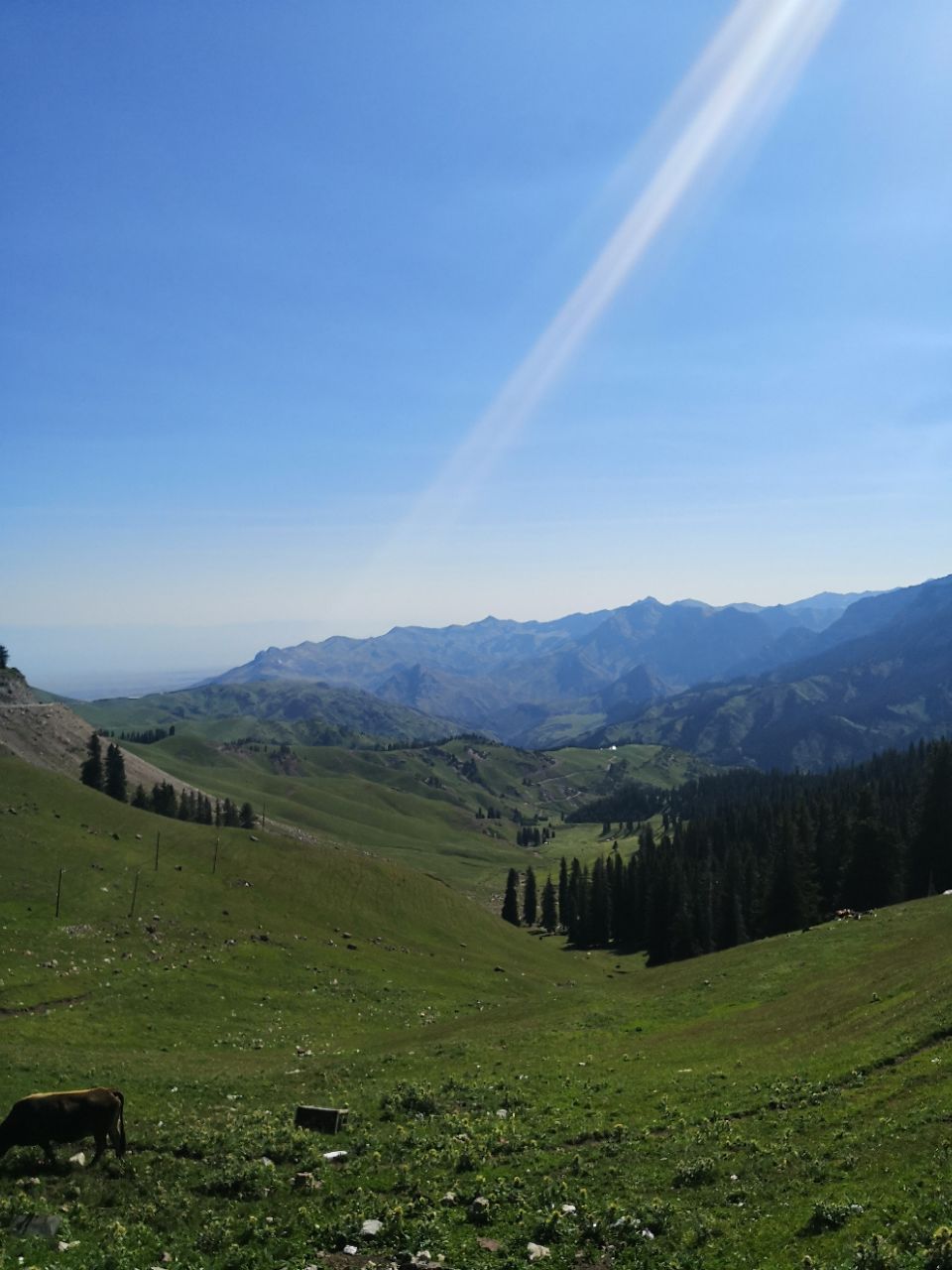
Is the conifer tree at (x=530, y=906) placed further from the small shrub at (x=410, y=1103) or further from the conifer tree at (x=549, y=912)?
the small shrub at (x=410, y=1103)

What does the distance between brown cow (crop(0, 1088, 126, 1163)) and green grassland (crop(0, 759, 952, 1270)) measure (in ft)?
2.35

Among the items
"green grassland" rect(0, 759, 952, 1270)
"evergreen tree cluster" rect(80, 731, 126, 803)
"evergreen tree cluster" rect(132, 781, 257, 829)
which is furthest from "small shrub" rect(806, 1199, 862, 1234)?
"evergreen tree cluster" rect(80, 731, 126, 803)

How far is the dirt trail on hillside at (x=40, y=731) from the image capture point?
17000 cm

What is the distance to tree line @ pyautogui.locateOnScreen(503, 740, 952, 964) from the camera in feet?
298

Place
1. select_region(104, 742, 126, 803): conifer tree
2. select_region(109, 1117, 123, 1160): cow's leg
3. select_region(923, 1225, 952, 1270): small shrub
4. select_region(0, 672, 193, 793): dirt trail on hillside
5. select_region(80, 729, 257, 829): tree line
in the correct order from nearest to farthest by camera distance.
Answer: select_region(923, 1225, 952, 1270): small shrub < select_region(109, 1117, 123, 1160): cow's leg < select_region(104, 742, 126, 803): conifer tree < select_region(80, 729, 257, 829): tree line < select_region(0, 672, 193, 793): dirt trail on hillside

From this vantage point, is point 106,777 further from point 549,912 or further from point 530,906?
point 549,912

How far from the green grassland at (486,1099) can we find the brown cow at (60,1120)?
0.72 meters

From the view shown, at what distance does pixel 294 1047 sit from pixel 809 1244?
41.8 m

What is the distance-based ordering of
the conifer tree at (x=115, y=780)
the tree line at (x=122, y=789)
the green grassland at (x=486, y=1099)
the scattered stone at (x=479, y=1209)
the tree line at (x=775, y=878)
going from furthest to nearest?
the tree line at (x=122, y=789)
the conifer tree at (x=115, y=780)
the tree line at (x=775, y=878)
the scattered stone at (x=479, y=1209)
the green grassland at (x=486, y=1099)

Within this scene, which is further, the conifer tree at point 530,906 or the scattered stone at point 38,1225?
the conifer tree at point 530,906

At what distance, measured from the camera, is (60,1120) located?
2100 cm

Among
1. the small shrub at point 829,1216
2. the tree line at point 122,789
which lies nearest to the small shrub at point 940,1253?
the small shrub at point 829,1216

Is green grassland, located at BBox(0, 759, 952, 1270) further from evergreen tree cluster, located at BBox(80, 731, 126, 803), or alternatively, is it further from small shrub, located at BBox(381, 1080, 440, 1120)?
evergreen tree cluster, located at BBox(80, 731, 126, 803)

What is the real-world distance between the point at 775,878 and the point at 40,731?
169215 mm
